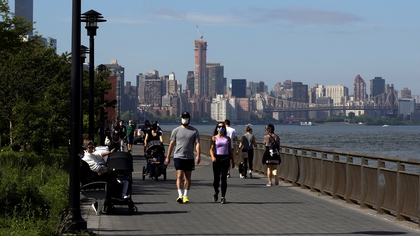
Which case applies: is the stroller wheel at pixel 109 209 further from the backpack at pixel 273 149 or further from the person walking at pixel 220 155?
the backpack at pixel 273 149

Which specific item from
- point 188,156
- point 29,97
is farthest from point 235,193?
point 29,97

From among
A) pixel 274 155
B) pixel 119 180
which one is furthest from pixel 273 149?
pixel 119 180

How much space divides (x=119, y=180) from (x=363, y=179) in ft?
15.0

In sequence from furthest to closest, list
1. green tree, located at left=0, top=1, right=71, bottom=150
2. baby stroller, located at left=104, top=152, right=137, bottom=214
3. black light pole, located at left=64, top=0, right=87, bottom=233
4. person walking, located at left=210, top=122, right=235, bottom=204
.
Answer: green tree, located at left=0, top=1, right=71, bottom=150 → person walking, located at left=210, top=122, right=235, bottom=204 → baby stroller, located at left=104, top=152, right=137, bottom=214 → black light pole, located at left=64, top=0, right=87, bottom=233

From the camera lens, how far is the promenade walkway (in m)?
12.2

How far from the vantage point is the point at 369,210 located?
51.1 ft

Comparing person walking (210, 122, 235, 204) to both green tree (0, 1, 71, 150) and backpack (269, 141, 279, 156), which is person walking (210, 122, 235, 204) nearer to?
backpack (269, 141, 279, 156)

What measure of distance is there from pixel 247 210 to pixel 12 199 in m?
4.20

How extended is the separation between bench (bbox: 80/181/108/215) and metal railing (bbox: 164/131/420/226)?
4767 mm

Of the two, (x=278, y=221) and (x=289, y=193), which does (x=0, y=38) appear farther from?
Result: (x=278, y=221)

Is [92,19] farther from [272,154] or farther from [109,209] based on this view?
[109,209]

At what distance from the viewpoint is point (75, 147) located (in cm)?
1136

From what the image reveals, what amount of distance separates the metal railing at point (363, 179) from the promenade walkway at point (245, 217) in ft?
0.76

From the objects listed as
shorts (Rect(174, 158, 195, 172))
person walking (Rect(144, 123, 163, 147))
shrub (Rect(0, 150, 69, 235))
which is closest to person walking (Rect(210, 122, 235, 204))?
shorts (Rect(174, 158, 195, 172))
